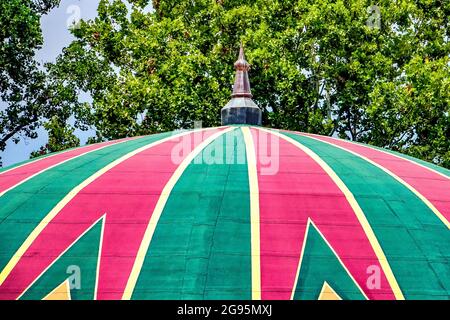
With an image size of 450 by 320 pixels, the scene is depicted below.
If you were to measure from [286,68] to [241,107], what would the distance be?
19390 mm

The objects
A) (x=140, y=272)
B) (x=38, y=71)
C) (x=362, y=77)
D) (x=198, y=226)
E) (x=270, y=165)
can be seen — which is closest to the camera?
(x=140, y=272)

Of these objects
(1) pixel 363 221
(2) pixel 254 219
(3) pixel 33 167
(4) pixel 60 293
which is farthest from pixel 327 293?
(3) pixel 33 167

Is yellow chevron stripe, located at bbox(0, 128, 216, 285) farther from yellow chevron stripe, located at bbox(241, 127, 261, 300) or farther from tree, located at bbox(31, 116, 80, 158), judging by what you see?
tree, located at bbox(31, 116, 80, 158)

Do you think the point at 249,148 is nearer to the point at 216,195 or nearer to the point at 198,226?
the point at 216,195

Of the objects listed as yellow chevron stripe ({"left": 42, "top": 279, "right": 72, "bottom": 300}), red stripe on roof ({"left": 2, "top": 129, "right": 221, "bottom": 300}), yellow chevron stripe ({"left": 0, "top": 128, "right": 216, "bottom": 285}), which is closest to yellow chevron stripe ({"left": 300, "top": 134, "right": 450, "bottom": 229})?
red stripe on roof ({"left": 2, "top": 129, "right": 221, "bottom": 300})

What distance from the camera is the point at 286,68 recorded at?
41.8m

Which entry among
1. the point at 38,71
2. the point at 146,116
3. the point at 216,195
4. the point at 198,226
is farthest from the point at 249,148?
the point at 38,71

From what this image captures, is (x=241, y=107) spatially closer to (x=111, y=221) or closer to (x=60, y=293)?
(x=111, y=221)

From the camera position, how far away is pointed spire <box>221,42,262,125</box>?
23.0 m

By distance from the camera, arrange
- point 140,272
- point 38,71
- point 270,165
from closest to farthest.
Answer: point 140,272 < point 270,165 < point 38,71

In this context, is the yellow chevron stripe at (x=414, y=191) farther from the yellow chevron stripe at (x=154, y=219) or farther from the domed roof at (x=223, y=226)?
the yellow chevron stripe at (x=154, y=219)

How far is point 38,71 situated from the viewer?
46.6 metres

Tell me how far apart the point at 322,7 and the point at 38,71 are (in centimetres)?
1737

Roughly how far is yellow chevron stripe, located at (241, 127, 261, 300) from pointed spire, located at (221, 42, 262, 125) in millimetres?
2528
